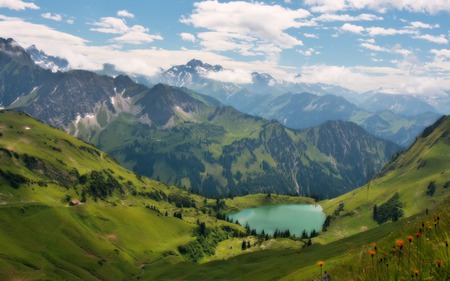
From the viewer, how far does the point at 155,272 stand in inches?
6983

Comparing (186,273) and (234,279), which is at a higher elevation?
(234,279)

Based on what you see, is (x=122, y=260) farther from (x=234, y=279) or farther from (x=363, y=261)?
(x=363, y=261)

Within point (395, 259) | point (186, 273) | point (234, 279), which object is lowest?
point (186, 273)

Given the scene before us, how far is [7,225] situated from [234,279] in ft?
382

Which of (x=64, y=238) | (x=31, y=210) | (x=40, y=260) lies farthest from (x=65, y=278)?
(x=31, y=210)


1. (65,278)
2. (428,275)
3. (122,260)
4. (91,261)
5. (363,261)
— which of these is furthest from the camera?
(122,260)

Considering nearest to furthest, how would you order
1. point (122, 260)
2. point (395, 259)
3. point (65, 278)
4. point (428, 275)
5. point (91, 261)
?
1. point (428, 275)
2. point (395, 259)
3. point (65, 278)
4. point (91, 261)
5. point (122, 260)

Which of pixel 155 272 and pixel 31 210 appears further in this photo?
pixel 31 210

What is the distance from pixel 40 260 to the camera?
6176 inches

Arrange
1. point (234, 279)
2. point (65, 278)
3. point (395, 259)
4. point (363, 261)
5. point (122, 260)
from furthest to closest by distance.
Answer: point (122, 260) < point (65, 278) < point (234, 279) < point (363, 261) < point (395, 259)

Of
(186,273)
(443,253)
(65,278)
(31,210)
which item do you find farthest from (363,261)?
(31,210)

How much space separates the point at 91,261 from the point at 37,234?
30.7 metres

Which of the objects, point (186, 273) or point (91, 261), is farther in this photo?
point (91, 261)

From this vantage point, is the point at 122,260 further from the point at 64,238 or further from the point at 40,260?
the point at 40,260
